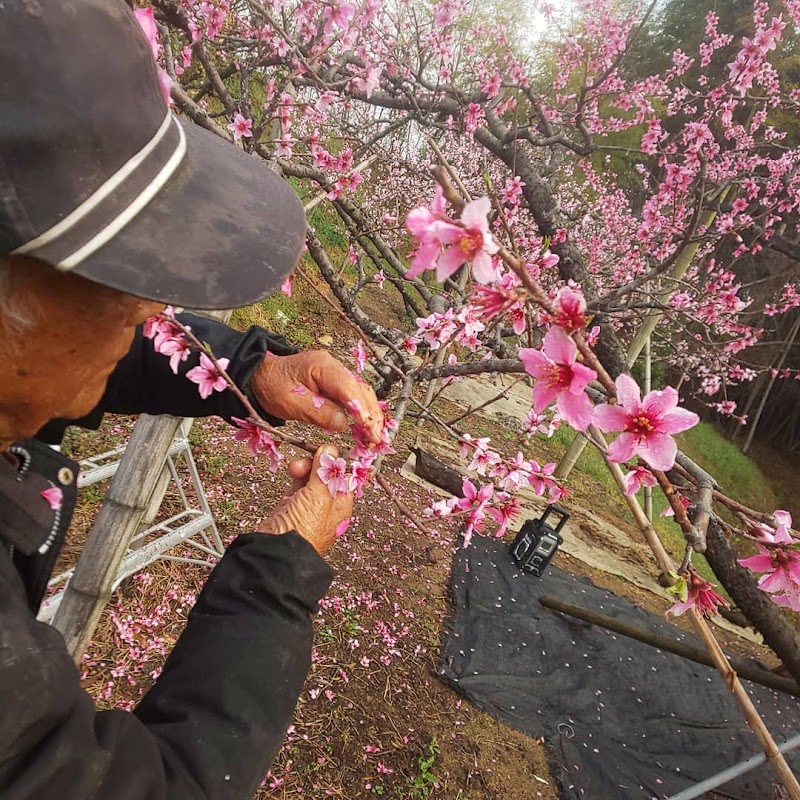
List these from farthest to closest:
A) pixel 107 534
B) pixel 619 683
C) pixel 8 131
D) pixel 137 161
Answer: pixel 619 683
pixel 107 534
pixel 137 161
pixel 8 131

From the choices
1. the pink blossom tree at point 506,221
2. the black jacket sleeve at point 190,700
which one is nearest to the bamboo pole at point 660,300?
the pink blossom tree at point 506,221

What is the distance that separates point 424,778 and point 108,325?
11.4 ft

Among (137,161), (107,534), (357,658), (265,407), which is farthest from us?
(357,658)

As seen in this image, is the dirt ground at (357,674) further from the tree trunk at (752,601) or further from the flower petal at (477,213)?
the flower petal at (477,213)

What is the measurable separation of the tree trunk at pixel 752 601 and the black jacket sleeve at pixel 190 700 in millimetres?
2268

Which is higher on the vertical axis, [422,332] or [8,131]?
[8,131]

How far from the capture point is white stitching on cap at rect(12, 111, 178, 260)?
72cm

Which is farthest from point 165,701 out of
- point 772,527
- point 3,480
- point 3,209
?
point 772,527

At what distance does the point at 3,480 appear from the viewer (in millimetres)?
987

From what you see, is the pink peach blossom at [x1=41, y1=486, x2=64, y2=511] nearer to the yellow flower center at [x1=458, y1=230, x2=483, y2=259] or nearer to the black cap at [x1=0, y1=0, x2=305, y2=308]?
the black cap at [x1=0, y1=0, x2=305, y2=308]

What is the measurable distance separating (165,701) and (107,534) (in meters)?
1.42

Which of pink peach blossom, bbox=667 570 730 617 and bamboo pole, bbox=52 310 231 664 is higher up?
pink peach blossom, bbox=667 570 730 617

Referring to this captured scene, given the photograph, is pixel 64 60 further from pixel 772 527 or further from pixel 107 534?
pixel 107 534

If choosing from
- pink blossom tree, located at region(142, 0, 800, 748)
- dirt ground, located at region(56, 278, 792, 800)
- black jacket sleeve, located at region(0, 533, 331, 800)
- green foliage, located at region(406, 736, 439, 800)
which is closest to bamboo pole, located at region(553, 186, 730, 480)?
pink blossom tree, located at region(142, 0, 800, 748)
